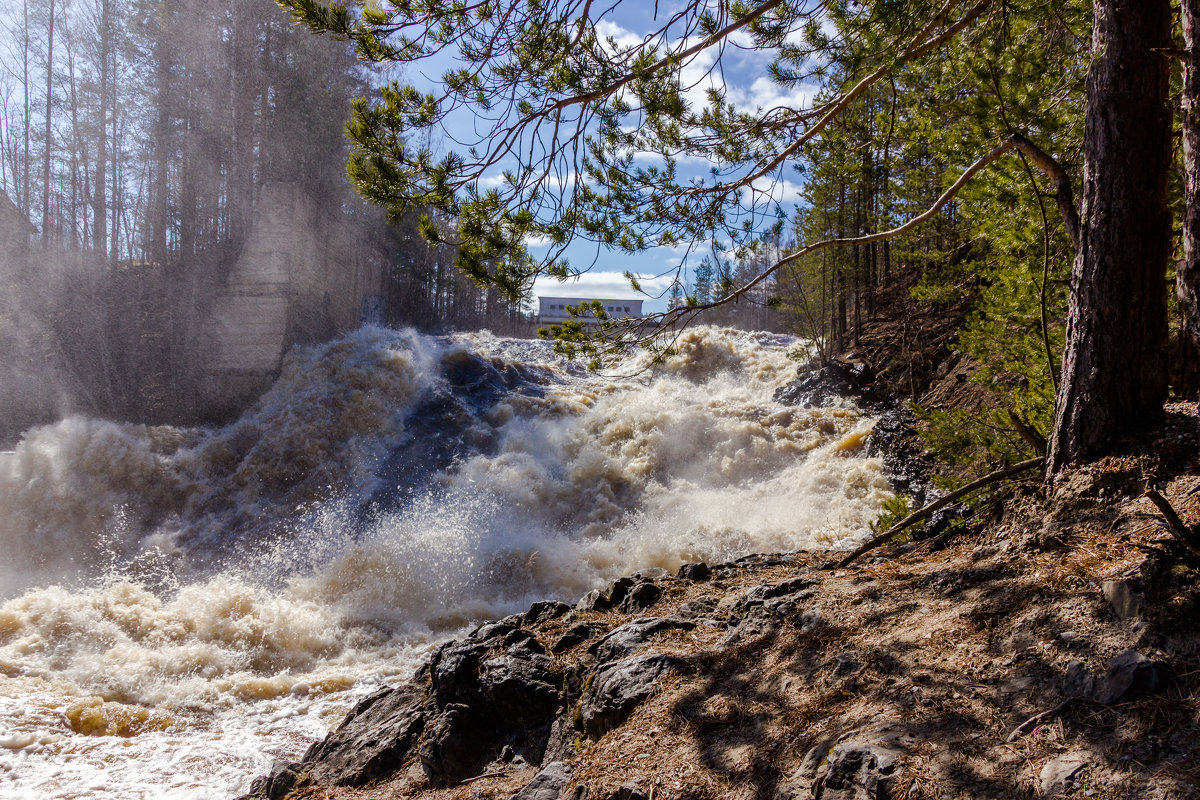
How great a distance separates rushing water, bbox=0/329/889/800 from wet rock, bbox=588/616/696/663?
7.03ft

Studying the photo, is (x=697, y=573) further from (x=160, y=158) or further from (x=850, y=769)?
(x=160, y=158)

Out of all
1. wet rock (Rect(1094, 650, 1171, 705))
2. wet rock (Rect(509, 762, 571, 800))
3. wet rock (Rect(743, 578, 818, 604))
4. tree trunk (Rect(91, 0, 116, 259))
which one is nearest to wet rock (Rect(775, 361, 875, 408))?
wet rock (Rect(743, 578, 818, 604))

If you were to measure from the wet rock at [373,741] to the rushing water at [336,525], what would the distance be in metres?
1.58

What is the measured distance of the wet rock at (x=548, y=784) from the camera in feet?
7.89

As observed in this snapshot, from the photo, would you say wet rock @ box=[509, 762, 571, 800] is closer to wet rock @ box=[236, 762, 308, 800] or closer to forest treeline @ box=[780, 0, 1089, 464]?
wet rock @ box=[236, 762, 308, 800]

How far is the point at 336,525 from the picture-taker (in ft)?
35.7

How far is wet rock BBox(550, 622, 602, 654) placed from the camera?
3.73 metres

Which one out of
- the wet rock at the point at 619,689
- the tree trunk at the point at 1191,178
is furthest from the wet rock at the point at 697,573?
the tree trunk at the point at 1191,178

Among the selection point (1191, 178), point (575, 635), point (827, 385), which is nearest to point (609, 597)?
point (575, 635)

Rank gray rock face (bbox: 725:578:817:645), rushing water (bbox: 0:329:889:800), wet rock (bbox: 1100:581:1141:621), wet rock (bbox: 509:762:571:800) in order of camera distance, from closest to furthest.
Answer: wet rock (bbox: 1100:581:1141:621), wet rock (bbox: 509:762:571:800), gray rock face (bbox: 725:578:817:645), rushing water (bbox: 0:329:889:800)

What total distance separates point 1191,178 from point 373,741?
5.12 m

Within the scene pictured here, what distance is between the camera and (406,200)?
11.1 feet

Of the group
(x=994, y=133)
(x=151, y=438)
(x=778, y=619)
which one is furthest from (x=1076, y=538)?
(x=151, y=438)

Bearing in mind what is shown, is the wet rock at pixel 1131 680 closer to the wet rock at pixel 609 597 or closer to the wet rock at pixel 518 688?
the wet rock at pixel 518 688
